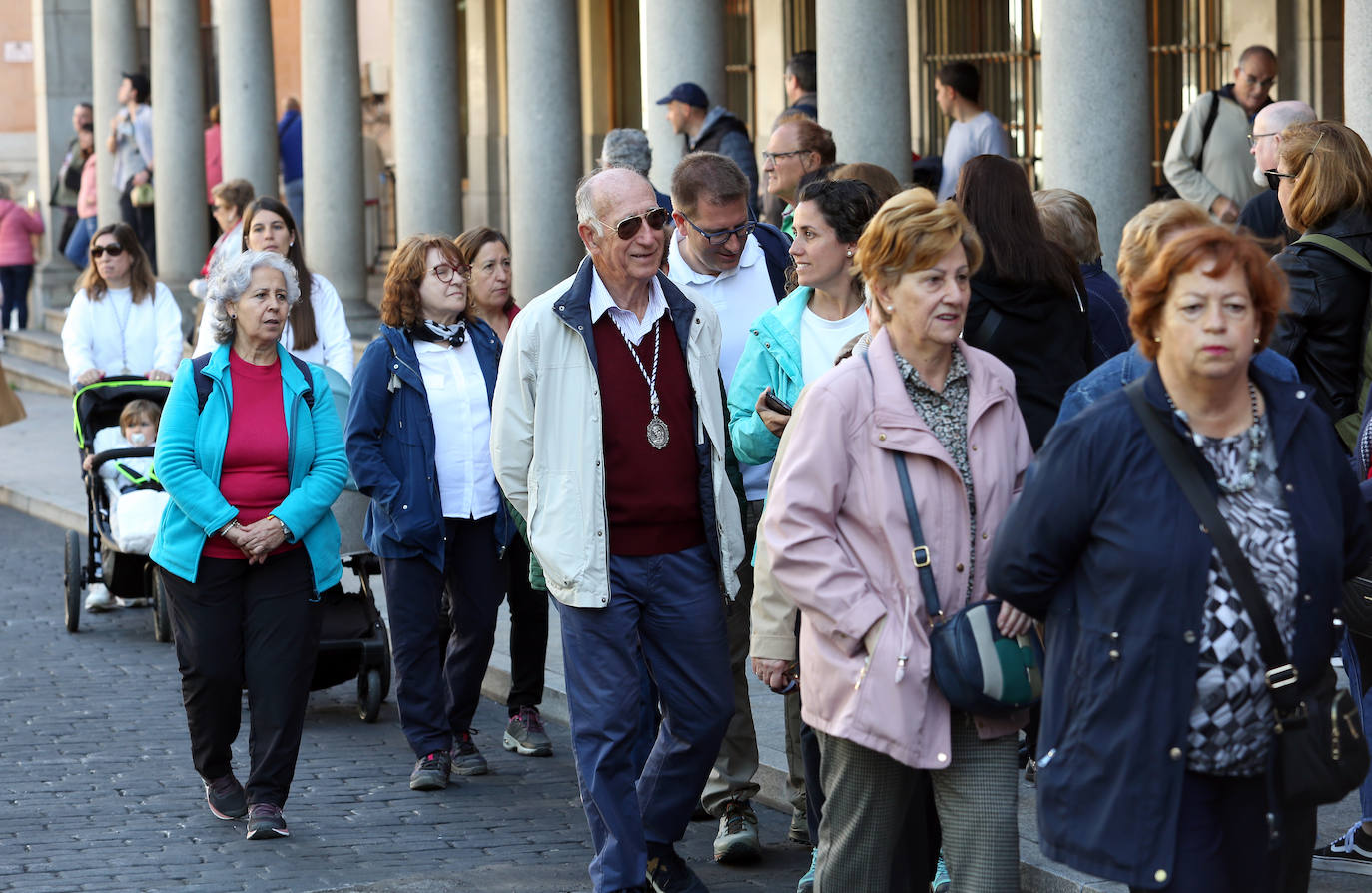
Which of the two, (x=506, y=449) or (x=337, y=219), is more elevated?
(x=337, y=219)

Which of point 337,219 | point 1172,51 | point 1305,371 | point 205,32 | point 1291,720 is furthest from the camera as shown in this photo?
point 205,32

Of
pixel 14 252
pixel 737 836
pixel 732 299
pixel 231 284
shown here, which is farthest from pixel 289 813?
pixel 14 252

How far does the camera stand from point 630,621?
5.41 m

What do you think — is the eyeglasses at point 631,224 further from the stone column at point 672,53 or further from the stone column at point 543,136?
the stone column at point 543,136

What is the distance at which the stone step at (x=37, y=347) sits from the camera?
2273 centimetres

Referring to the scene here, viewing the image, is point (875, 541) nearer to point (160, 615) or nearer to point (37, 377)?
point (160, 615)

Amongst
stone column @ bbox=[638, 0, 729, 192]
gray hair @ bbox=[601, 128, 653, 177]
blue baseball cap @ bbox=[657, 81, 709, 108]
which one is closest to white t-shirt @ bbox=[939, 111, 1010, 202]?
blue baseball cap @ bbox=[657, 81, 709, 108]

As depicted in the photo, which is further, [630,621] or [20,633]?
[20,633]

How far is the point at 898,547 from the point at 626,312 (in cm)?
153

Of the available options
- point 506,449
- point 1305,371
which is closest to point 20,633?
point 506,449

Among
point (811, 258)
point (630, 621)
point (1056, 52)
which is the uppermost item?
point (1056, 52)

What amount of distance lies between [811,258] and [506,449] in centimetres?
97

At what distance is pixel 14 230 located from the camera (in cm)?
2473

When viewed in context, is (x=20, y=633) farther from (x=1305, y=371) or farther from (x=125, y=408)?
(x=1305, y=371)
